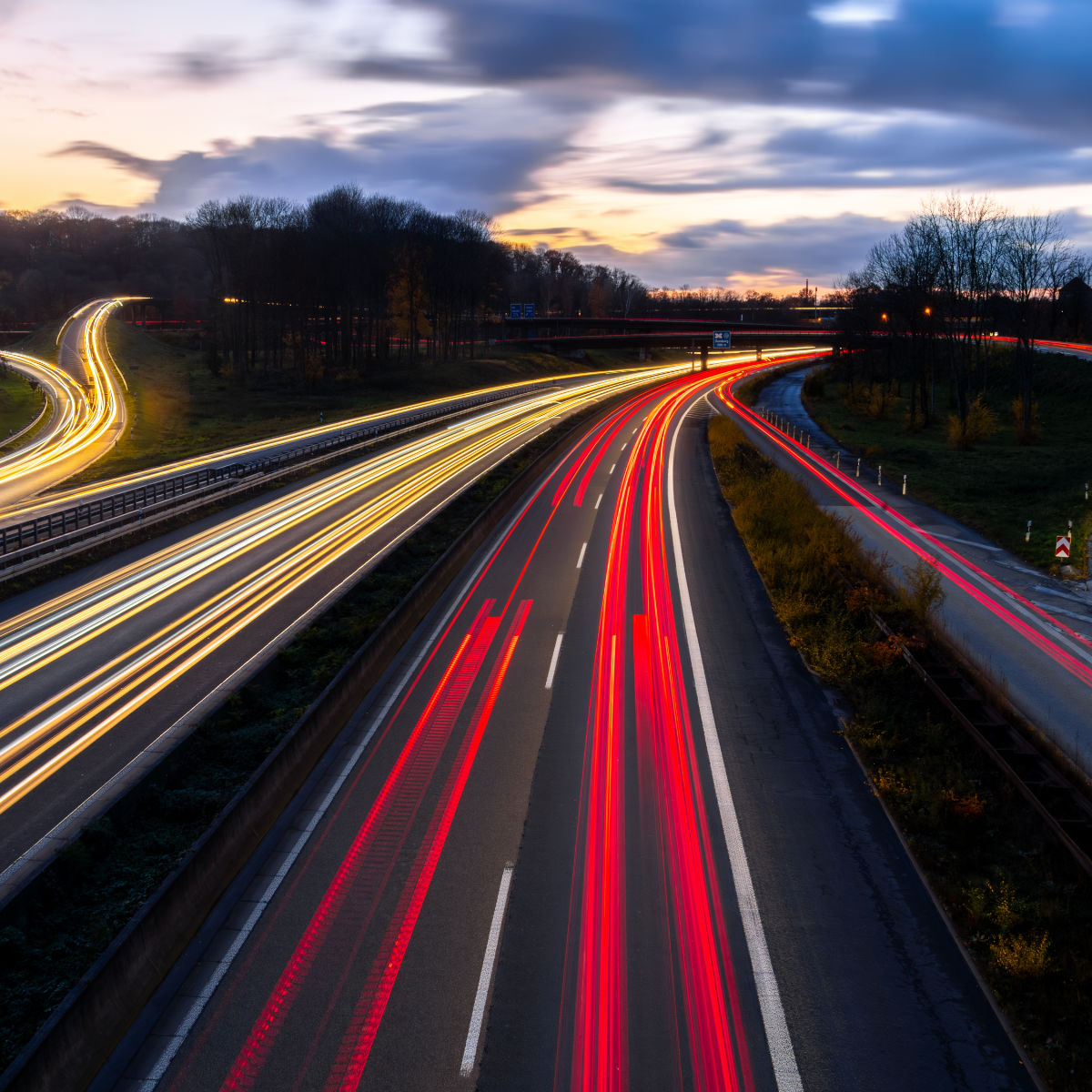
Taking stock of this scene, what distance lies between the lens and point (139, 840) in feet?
38.3

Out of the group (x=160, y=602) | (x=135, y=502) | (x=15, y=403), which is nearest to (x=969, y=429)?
(x=135, y=502)

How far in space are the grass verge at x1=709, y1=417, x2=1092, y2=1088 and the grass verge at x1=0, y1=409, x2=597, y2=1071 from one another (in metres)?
10.3

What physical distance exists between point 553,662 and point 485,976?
10.0 m

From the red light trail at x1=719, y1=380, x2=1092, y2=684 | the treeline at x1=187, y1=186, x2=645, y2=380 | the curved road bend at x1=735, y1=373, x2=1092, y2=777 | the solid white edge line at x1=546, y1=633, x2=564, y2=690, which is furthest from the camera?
the treeline at x1=187, y1=186, x2=645, y2=380

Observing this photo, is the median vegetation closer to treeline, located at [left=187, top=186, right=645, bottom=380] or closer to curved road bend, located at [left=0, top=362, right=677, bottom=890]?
treeline, located at [left=187, top=186, right=645, bottom=380]

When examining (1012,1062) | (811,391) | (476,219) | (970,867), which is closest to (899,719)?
(970,867)

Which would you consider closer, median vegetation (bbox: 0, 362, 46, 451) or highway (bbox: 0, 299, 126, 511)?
highway (bbox: 0, 299, 126, 511)

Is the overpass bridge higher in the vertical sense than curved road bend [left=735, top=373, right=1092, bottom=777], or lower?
higher

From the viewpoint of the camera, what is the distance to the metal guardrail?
2589 centimetres

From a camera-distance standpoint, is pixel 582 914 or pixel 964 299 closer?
pixel 582 914

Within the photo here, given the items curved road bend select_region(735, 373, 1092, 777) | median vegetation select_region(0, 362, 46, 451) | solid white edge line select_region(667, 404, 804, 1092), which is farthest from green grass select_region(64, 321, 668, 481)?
curved road bend select_region(735, 373, 1092, 777)

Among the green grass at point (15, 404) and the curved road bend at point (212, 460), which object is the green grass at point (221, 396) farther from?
the green grass at point (15, 404)

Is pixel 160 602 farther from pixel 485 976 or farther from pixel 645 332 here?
pixel 645 332

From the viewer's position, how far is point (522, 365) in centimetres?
11300
